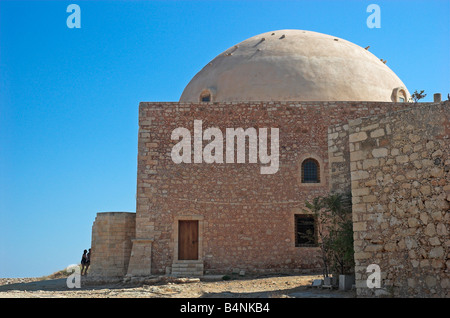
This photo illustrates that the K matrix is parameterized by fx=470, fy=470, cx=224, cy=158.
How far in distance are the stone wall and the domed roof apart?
127 cm

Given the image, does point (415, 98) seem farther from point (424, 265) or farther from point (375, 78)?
point (424, 265)

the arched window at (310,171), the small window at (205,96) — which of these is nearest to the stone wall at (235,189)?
the arched window at (310,171)

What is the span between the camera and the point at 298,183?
13742 mm

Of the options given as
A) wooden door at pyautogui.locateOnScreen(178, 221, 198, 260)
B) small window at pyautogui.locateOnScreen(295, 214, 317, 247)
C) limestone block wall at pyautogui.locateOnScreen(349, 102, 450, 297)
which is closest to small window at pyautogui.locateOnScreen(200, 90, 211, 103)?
wooden door at pyautogui.locateOnScreen(178, 221, 198, 260)

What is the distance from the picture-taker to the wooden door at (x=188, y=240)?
531 inches

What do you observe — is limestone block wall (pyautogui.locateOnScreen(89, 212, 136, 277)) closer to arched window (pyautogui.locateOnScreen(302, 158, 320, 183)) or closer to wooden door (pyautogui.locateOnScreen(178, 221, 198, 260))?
wooden door (pyautogui.locateOnScreen(178, 221, 198, 260))

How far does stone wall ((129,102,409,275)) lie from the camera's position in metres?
13.4

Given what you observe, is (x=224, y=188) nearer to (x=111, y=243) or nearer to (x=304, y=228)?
(x=304, y=228)

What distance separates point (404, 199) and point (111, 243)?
385 inches

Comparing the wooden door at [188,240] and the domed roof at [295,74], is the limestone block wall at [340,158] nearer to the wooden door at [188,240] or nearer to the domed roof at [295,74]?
the wooden door at [188,240]

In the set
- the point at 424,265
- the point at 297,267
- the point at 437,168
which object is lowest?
the point at 297,267

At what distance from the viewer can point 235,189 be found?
45.0 feet
